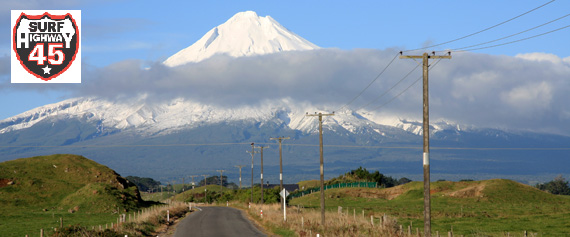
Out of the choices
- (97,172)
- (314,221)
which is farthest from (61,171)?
(314,221)

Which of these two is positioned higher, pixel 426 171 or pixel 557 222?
pixel 426 171

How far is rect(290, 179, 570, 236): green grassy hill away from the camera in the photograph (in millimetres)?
71312

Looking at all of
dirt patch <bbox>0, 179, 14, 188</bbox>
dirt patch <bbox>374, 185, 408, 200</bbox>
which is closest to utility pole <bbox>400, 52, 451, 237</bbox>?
dirt patch <bbox>0, 179, 14, 188</bbox>

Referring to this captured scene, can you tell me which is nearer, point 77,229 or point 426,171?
point 426,171

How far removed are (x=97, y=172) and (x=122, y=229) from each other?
73.5 metres

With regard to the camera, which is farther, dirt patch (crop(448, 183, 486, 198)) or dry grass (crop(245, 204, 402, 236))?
dirt patch (crop(448, 183, 486, 198))

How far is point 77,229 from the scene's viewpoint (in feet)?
161

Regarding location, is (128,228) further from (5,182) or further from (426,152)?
(5,182)

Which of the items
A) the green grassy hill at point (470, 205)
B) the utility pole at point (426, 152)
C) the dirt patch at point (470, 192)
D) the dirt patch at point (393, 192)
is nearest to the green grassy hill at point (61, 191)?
the green grassy hill at point (470, 205)

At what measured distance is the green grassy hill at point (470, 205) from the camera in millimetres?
71312

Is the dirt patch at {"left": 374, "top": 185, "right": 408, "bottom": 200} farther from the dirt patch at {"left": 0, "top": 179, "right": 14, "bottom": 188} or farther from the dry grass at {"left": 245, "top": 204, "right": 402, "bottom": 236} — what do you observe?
the dry grass at {"left": 245, "top": 204, "right": 402, "bottom": 236}

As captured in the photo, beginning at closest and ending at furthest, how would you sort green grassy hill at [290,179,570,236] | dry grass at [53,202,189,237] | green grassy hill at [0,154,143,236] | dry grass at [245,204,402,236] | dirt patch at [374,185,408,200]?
dry grass at [53,202,189,237] < dry grass at [245,204,402,236] < green grassy hill at [290,179,570,236] < green grassy hill at [0,154,143,236] < dirt patch at [374,185,408,200]

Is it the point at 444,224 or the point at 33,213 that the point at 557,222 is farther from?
the point at 33,213

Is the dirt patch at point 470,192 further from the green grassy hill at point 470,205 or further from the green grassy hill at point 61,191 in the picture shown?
the green grassy hill at point 61,191
